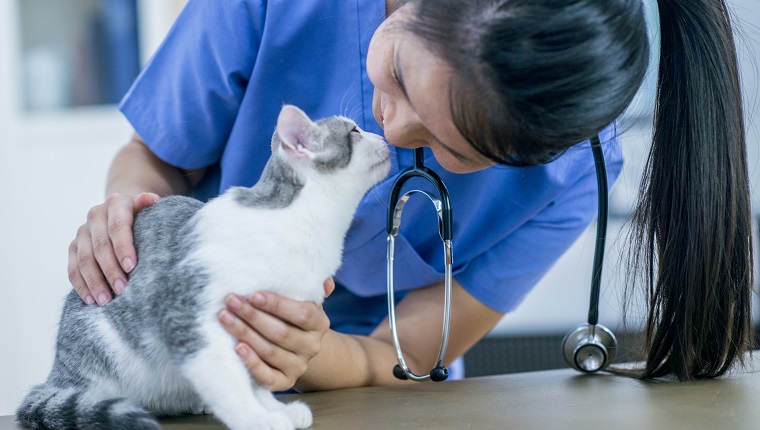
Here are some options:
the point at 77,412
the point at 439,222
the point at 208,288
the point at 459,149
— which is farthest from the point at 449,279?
the point at 77,412

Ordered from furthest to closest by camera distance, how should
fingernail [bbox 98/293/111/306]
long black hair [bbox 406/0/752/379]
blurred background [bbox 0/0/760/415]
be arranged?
1. blurred background [bbox 0/0/760/415]
2. fingernail [bbox 98/293/111/306]
3. long black hair [bbox 406/0/752/379]

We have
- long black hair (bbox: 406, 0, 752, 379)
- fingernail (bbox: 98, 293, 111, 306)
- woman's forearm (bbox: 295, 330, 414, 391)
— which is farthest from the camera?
woman's forearm (bbox: 295, 330, 414, 391)

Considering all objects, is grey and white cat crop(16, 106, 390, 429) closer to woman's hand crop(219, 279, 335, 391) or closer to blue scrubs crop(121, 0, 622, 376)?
woman's hand crop(219, 279, 335, 391)

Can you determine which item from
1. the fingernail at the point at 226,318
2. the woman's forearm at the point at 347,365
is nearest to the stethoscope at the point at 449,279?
the woman's forearm at the point at 347,365

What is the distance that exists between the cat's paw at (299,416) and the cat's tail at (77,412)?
0.37 ft

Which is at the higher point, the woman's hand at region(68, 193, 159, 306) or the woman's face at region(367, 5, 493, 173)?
the woman's face at region(367, 5, 493, 173)

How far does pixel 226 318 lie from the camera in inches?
26.3

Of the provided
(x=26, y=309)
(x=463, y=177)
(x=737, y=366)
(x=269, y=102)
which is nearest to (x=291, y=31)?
(x=269, y=102)

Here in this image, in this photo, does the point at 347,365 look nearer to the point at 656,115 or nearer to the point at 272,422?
the point at 272,422

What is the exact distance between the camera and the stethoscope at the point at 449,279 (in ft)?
2.66

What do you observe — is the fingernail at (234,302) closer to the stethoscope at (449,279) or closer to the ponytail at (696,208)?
the stethoscope at (449,279)

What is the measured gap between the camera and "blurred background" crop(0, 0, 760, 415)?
98.0 inches

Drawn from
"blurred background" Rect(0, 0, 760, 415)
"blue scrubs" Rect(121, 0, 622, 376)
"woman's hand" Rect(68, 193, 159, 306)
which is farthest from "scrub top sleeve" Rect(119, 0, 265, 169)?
"blurred background" Rect(0, 0, 760, 415)

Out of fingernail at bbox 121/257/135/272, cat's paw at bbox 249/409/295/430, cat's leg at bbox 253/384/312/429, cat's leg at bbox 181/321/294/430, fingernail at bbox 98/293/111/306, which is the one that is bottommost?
cat's leg at bbox 253/384/312/429
